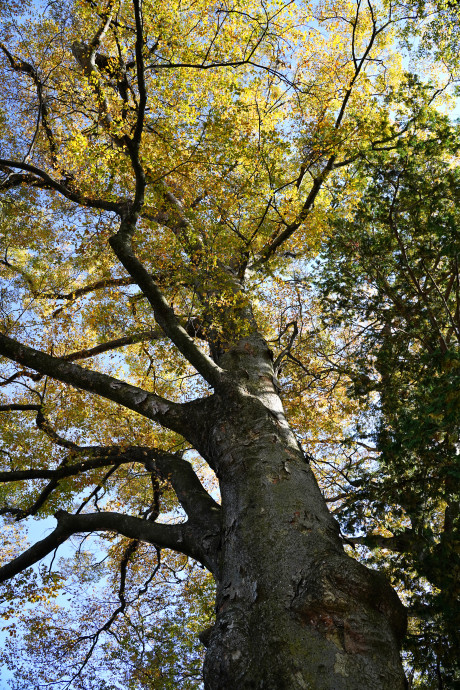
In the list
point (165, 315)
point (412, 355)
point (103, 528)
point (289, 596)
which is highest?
point (165, 315)

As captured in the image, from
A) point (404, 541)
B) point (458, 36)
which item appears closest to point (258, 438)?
point (404, 541)

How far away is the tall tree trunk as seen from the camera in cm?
200

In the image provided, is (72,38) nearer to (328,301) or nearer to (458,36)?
(458,36)

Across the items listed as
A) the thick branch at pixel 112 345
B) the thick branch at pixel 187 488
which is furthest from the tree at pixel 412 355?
the thick branch at pixel 112 345

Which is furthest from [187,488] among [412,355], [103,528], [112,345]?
[112,345]

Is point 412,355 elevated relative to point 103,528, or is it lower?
elevated

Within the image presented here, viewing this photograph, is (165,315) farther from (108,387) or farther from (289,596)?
(289,596)

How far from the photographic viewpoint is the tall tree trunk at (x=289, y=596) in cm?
200

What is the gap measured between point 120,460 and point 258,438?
2.56 metres

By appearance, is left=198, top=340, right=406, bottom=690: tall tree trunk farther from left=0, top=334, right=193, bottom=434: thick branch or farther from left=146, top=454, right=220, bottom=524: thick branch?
left=0, top=334, right=193, bottom=434: thick branch

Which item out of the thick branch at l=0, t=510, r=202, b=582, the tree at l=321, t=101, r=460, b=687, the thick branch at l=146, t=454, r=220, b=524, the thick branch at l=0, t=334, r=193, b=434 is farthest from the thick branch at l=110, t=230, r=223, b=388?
the tree at l=321, t=101, r=460, b=687

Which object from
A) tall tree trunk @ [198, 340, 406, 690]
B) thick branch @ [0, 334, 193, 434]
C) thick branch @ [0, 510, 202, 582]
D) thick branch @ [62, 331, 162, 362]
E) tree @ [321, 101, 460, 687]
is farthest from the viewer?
thick branch @ [62, 331, 162, 362]

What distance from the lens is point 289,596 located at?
2.30 m

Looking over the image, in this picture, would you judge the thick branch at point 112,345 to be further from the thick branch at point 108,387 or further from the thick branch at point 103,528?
the thick branch at point 103,528
